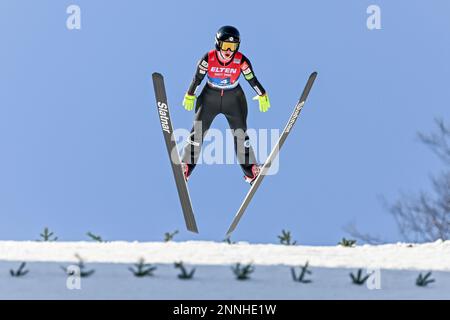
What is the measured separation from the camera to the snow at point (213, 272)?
4.75 metres

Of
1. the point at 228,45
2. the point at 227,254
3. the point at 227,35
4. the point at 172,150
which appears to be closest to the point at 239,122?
the point at 172,150

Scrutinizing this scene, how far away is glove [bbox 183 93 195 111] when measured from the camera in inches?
335

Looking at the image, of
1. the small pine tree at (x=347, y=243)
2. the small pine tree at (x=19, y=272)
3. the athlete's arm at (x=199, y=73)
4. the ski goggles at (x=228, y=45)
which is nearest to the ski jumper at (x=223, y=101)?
the athlete's arm at (x=199, y=73)

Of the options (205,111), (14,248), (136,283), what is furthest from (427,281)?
(205,111)

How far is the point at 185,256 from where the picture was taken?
573 centimetres

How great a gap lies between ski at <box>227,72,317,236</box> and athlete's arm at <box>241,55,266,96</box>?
464 millimetres

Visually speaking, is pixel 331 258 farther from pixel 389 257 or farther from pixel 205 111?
pixel 205 111

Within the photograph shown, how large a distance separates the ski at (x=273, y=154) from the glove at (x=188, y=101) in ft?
3.56

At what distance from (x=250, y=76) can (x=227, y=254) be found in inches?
126

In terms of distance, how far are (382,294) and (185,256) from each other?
5.20 ft

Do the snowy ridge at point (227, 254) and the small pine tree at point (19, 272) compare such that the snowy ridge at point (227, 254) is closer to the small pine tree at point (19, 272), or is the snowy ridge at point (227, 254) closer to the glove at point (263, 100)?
the small pine tree at point (19, 272)

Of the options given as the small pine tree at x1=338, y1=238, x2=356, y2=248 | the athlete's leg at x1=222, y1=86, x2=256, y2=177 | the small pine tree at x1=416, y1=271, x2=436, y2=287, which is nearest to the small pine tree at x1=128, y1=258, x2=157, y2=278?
the small pine tree at x1=416, y1=271, x2=436, y2=287

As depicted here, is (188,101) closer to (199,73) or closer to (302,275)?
(199,73)
